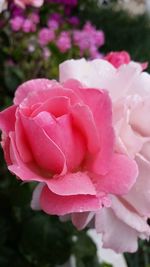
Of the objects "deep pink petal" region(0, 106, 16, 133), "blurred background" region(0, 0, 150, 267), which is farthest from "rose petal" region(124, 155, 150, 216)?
"blurred background" region(0, 0, 150, 267)

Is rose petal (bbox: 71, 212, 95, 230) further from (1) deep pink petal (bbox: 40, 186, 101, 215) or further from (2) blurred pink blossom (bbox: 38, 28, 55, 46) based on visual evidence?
(2) blurred pink blossom (bbox: 38, 28, 55, 46)

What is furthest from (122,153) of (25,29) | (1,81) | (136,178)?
(25,29)

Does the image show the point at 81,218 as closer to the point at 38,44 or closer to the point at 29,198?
the point at 29,198

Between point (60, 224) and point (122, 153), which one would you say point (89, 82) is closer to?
point (122, 153)

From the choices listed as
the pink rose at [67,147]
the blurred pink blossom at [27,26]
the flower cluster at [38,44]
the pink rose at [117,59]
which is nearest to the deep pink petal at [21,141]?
the pink rose at [67,147]

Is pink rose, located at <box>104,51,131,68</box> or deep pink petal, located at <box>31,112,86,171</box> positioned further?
pink rose, located at <box>104,51,131,68</box>

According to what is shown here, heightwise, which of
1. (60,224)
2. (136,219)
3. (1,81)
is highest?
(136,219)
